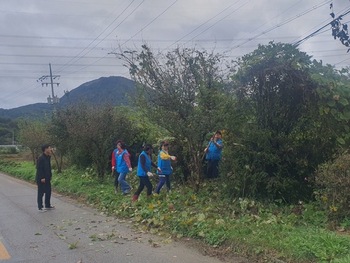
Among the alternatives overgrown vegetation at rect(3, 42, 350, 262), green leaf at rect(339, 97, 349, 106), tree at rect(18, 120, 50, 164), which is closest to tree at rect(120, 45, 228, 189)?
overgrown vegetation at rect(3, 42, 350, 262)

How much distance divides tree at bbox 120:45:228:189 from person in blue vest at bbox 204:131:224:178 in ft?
2.06

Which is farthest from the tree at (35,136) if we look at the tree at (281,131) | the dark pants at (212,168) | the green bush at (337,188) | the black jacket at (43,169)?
the green bush at (337,188)

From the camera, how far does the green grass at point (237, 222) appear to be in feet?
21.0

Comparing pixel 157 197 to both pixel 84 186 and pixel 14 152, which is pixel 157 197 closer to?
pixel 84 186

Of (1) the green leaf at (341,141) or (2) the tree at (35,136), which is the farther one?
(2) the tree at (35,136)

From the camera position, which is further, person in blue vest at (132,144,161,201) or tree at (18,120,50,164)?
tree at (18,120,50,164)

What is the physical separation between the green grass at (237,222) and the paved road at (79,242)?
18.9 inches

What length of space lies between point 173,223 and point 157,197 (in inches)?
104

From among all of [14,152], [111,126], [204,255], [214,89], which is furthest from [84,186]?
[14,152]

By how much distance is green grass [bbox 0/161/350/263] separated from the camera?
6.40m

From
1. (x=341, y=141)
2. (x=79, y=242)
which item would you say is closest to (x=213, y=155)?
(x=341, y=141)

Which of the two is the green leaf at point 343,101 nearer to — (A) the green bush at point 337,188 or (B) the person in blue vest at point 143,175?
(A) the green bush at point 337,188

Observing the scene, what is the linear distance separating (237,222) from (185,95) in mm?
4511

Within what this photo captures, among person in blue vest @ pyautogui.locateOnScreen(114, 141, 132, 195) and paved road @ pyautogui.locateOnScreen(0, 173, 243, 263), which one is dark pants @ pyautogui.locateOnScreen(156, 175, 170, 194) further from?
paved road @ pyautogui.locateOnScreen(0, 173, 243, 263)
